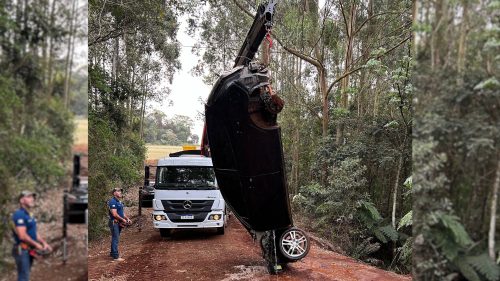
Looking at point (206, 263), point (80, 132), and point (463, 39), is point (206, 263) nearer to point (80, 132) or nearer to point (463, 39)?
point (80, 132)

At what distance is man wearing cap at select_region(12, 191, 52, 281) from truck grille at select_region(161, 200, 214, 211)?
7.79 metres

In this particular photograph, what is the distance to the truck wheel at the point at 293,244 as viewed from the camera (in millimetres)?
6828

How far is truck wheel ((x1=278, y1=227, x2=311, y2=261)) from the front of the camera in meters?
6.83

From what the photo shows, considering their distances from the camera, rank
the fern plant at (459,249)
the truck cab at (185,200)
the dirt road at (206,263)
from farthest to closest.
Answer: the truck cab at (185,200), the dirt road at (206,263), the fern plant at (459,249)

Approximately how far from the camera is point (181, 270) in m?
7.80

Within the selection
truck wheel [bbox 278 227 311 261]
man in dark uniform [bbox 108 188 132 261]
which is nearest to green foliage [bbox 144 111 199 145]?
man in dark uniform [bbox 108 188 132 261]

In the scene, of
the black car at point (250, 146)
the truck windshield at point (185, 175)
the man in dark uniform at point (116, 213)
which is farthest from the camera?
the truck windshield at point (185, 175)

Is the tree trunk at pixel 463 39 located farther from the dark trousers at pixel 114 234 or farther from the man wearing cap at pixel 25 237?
the dark trousers at pixel 114 234

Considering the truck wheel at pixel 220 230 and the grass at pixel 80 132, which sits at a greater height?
the grass at pixel 80 132

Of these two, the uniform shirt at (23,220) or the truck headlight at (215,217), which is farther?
the truck headlight at (215,217)

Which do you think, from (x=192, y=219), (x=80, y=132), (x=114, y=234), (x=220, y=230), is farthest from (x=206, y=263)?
(x=80, y=132)

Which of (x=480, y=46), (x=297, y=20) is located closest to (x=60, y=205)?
(x=480, y=46)

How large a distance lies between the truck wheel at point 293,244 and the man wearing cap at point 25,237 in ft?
15.5

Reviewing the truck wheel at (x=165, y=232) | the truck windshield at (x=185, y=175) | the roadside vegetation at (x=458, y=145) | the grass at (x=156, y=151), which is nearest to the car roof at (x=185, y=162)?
the truck windshield at (x=185, y=175)
